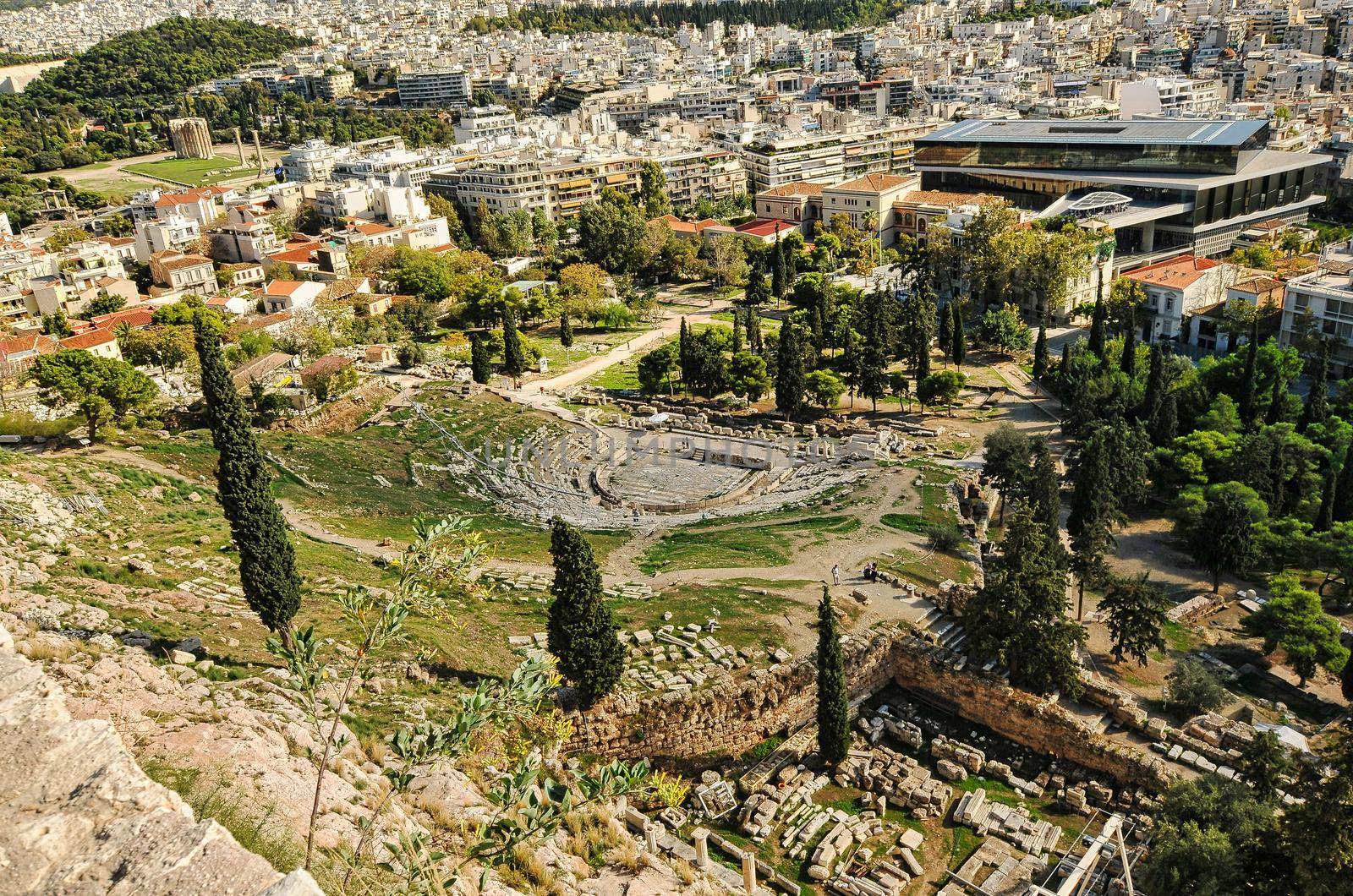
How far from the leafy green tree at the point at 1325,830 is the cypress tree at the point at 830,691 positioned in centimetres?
810

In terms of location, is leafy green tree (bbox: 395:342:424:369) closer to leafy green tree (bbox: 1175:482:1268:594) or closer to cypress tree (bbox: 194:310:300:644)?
cypress tree (bbox: 194:310:300:644)

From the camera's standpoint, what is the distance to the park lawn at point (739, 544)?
27562mm

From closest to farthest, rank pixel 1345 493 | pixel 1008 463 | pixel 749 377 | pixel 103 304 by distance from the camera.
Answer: pixel 1345 493 < pixel 1008 463 < pixel 749 377 < pixel 103 304

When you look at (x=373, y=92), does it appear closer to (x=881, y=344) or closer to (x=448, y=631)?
(x=881, y=344)

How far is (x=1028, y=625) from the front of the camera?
21500mm

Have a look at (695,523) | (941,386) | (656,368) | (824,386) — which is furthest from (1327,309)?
(695,523)

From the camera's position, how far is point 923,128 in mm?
94875

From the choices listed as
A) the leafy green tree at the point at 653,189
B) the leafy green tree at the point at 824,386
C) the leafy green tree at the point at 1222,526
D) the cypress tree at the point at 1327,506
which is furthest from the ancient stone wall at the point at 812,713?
the leafy green tree at the point at 653,189

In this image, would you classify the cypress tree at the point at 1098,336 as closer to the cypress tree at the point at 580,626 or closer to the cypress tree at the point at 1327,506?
the cypress tree at the point at 1327,506

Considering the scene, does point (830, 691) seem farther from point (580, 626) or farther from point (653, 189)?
point (653, 189)

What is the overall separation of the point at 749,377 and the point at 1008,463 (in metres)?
15.4

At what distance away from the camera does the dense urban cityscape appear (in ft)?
39.9

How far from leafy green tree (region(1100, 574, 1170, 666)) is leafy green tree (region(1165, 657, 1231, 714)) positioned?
1.00 meters

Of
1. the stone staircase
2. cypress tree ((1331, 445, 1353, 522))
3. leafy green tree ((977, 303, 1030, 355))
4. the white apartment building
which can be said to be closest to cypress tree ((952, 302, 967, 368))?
leafy green tree ((977, 303, 1030, 355))
